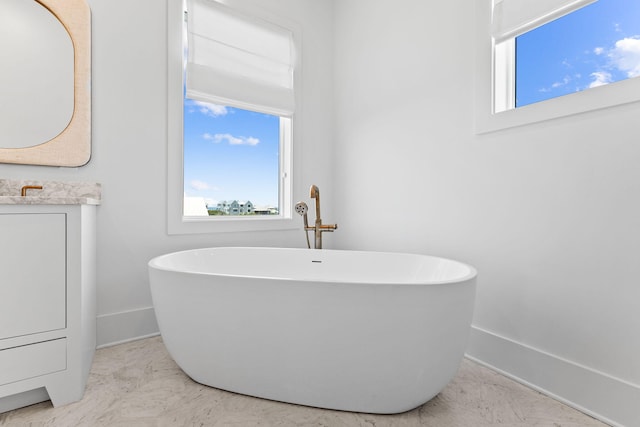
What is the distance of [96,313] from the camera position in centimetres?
184

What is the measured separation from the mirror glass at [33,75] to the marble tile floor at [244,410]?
1281 millimetres

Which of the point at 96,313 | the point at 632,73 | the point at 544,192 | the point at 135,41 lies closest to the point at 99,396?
the point at 96,313

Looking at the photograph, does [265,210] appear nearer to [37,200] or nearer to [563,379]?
[37,200]

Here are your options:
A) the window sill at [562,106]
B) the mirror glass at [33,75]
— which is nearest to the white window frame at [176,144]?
the mirror glass at [33,75]

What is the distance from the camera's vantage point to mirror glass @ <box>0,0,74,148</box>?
1.61m

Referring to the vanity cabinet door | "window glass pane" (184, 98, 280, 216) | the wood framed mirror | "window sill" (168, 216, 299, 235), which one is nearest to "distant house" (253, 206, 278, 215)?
"window glass pane" (184, 98, 280, 216)

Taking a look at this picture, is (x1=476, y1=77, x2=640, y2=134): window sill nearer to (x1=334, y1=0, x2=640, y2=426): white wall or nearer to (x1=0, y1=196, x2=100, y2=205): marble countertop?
(x1=334, y1=0, x2=640, y2=426): white wall

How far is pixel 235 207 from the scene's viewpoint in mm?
2510

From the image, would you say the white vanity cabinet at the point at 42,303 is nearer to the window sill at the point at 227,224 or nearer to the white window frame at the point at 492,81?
the window sill at the point at 227,224

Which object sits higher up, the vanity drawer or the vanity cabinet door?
the vanity cabinet door

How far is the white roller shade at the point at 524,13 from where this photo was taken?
137cm

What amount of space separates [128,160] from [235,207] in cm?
80

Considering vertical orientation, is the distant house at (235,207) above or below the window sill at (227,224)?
above

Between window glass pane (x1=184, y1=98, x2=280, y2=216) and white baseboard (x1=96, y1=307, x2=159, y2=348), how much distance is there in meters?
0.71
